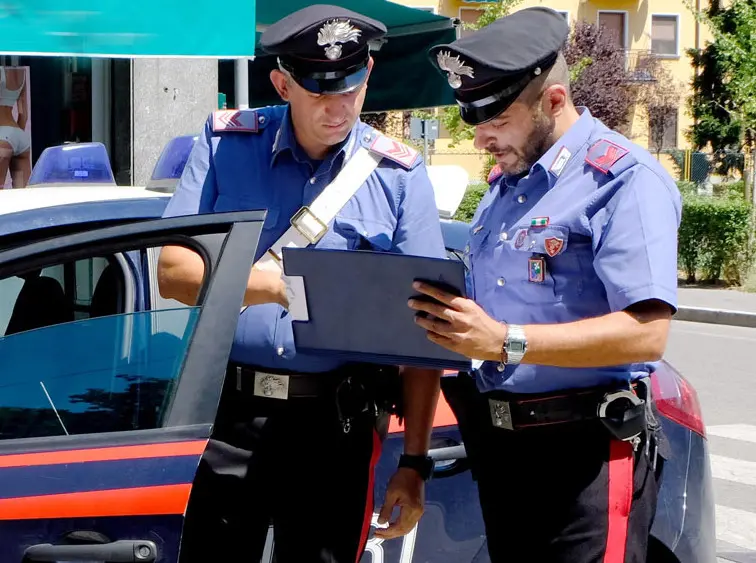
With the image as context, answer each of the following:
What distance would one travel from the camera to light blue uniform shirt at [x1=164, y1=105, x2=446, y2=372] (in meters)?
2.46

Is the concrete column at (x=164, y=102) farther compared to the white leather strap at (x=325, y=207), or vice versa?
the concrete column at (x=164, y=102)

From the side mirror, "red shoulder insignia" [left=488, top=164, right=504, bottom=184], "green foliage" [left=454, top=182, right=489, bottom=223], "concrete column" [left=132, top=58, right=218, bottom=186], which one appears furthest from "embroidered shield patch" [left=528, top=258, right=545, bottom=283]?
"green foliage" [left=454, top=182, right=489, bottom=223]

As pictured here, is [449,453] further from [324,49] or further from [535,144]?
[324,49]

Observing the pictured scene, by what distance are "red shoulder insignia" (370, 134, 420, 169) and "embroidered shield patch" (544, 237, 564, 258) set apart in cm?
48

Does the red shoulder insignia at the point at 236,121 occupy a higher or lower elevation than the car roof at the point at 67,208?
higher

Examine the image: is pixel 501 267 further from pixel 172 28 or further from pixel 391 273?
pixel 172 28

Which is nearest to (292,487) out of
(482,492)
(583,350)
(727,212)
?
(482,492)

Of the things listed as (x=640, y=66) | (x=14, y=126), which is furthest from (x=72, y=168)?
(x=640, y=66)

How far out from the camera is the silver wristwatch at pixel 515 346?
2037 millimetres

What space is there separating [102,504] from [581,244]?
1.01 m

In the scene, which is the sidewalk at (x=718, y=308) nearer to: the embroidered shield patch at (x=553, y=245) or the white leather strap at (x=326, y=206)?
the white leather strap at (x=326, y=206)

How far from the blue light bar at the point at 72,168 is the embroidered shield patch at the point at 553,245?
5.44ft

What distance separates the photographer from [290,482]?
235 cm

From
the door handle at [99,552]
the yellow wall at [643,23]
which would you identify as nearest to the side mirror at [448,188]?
the door handle at [99,552]
